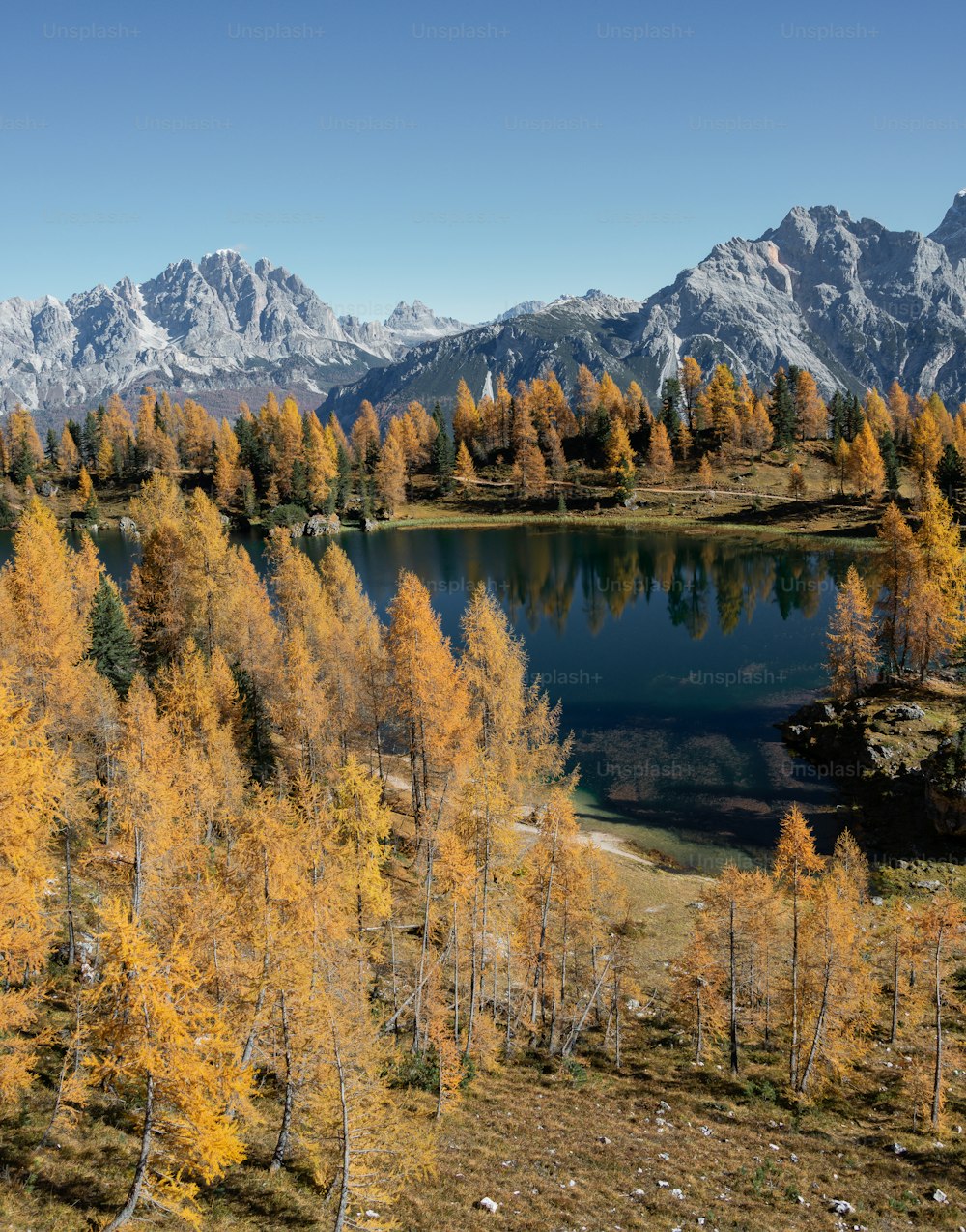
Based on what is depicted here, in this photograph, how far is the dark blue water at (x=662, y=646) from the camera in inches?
2169

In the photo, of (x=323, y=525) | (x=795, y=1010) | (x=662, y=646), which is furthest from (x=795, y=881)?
(x=323, y=525)

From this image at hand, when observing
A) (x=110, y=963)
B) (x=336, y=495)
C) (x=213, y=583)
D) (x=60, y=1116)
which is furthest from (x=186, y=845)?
(x=336, y=495)

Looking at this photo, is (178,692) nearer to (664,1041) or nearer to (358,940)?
(358,940)

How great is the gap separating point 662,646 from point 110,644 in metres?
58.9

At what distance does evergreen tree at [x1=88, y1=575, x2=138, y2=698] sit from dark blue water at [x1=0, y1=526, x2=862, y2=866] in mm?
37604

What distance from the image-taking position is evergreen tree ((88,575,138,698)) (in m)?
57.3

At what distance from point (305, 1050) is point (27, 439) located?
208607 mm

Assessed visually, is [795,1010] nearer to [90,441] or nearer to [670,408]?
[670,408]

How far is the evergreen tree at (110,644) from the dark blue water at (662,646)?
123ft

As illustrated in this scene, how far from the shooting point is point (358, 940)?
28500 mm

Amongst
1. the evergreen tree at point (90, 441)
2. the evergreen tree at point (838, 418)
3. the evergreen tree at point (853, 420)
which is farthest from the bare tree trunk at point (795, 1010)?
the evergreen tree at point (90, 441)

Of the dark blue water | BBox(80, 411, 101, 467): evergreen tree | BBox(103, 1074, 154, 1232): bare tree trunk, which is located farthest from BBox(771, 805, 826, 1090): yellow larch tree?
BBox(80, 411, 101, 467): evergreen tree

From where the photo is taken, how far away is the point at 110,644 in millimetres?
58000

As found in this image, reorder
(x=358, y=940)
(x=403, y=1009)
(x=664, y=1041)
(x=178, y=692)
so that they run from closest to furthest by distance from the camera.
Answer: (x=358, y=940) < (x=403, y=1009) < (x=664, y=1041) < (x=178, y=692)
